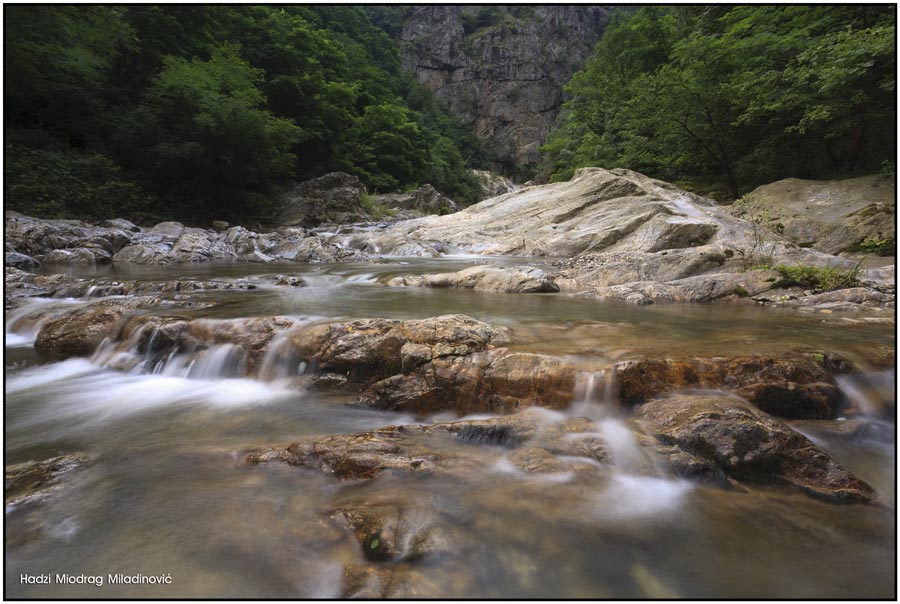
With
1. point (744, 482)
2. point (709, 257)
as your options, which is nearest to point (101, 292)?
point (744, 482)

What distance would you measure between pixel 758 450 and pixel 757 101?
13288 mm

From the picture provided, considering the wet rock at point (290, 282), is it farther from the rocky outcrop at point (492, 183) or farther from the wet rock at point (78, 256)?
the rocky outcrop at point (492, 183)

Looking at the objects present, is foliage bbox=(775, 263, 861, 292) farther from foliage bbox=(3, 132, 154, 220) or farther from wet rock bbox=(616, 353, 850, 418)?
foliage bbox=(3, 132, 154, 220)

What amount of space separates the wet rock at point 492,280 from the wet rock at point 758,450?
4740mm

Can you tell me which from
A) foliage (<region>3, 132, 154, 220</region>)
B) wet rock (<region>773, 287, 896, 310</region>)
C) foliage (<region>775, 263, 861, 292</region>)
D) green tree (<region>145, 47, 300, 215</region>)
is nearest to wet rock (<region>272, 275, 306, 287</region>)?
wet rock (<region>773, 287, 896, 310</region>)

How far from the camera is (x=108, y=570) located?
1.90m

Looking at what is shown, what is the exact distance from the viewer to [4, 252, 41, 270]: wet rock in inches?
373

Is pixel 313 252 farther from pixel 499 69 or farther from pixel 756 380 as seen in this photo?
pixel 499 69

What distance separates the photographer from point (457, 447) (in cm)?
283

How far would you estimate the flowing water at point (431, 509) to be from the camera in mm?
1842

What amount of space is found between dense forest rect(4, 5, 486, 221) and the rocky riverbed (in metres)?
12.5

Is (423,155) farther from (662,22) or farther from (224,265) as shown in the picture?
(224,265)

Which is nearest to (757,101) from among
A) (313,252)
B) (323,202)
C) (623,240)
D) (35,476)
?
(623,240)

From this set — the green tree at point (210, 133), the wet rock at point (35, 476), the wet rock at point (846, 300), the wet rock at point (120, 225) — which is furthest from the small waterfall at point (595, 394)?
the green tree at point (210, 133)
